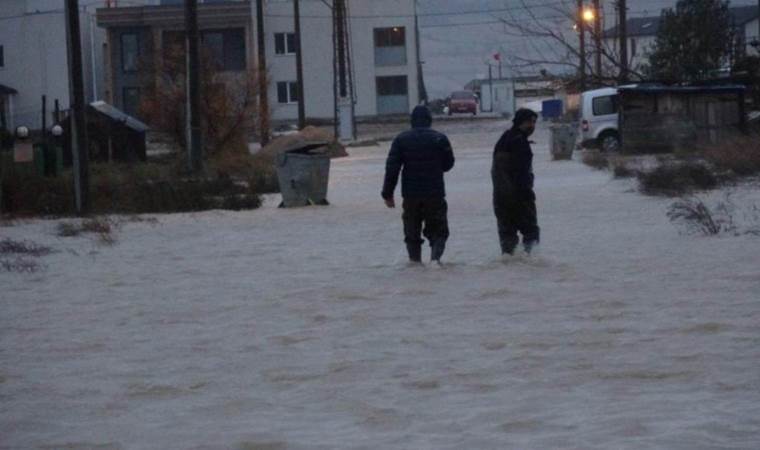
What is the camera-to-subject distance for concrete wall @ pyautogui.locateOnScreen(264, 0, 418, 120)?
90.5 meters

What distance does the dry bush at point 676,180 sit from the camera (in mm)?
26344

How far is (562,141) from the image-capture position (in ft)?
139

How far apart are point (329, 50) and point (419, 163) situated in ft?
249

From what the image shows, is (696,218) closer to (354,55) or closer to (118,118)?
(118,118)

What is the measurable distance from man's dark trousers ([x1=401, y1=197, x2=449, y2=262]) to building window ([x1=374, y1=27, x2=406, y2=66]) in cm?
7636

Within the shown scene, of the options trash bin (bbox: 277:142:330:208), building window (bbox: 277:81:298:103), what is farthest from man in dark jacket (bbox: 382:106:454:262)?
building window (bbox: 277:81:298:103)

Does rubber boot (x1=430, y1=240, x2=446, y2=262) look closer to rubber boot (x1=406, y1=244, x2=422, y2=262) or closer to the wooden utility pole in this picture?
rubber boot (x1=406, y1=244, x2=422, y2=262)

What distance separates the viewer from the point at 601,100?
1795 inches

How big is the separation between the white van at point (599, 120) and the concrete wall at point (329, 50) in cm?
4450

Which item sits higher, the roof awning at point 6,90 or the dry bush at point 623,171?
the roof awning at point 6,90

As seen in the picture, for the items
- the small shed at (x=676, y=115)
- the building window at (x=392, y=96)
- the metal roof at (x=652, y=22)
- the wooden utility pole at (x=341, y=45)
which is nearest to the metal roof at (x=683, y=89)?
the small shed at (x=676, y=115)

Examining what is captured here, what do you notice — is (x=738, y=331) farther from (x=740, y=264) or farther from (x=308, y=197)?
(x=308, y=197)

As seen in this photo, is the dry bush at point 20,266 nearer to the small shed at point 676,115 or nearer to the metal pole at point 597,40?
the metal pole at point 597,40

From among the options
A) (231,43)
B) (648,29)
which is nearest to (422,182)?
(231,43)
